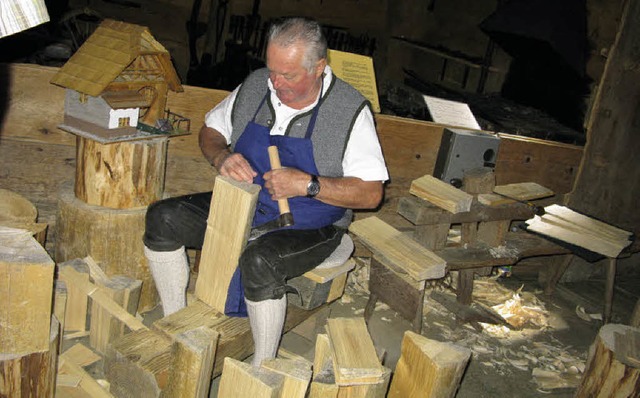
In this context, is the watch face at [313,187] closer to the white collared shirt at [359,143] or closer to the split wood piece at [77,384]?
the white collared shirt at [359,143]

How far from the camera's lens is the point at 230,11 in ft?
36.9

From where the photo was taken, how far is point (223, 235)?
3.12 m

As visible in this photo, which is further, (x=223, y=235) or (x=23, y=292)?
(x=223, y=235)

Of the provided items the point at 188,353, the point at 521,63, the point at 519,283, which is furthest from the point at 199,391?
the point at 521,63

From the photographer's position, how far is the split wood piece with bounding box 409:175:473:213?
171 inches

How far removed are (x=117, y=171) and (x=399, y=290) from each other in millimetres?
2117

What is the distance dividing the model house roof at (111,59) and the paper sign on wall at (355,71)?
59.8 inches

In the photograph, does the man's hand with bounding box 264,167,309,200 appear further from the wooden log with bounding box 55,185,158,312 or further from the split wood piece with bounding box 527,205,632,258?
the split wood piece with bounding box 527,205,632,258

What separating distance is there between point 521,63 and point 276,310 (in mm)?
8158

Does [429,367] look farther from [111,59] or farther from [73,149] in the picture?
[73,149]

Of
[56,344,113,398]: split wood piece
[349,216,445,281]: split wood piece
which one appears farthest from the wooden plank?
[56,344,113,398]: split wood piece

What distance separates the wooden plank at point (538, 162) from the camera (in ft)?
18.1

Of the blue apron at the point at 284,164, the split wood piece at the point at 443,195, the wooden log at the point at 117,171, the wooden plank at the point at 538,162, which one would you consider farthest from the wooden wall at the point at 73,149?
the blue apron at the point at 284,164

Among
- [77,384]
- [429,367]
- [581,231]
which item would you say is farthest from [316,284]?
[581,231]
